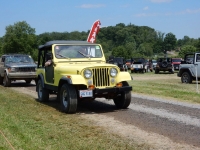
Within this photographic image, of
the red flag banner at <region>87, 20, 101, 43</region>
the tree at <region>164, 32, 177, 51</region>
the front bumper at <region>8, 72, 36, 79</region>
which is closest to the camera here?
the front bumper at <region>8, 72, 36, 79</region>

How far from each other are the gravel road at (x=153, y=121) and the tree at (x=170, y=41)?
115 metres

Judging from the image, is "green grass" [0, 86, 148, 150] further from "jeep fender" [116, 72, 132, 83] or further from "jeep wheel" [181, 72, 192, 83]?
"jeep wheel" [181, 72, 192, 83]

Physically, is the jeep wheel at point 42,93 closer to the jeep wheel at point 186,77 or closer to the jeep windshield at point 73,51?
the jeep windshield at point 73,51

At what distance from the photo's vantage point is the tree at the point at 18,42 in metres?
99.5

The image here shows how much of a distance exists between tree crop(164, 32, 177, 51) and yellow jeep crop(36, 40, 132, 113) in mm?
116021

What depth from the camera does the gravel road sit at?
6.31 meters

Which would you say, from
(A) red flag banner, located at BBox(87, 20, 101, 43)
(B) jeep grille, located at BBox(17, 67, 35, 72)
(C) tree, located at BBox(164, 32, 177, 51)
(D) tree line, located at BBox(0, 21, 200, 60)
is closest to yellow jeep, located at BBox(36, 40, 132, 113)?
(B) jeep grille, located at BBox(17, 67, 35, 72)

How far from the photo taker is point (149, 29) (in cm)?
16062

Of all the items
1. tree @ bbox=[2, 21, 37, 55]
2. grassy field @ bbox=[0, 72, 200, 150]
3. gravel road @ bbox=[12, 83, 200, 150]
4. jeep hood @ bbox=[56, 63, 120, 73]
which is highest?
tree @ bbox=[2, 21, 37, 55]

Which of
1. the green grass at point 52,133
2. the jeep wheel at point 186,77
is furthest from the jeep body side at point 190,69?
the green grass at point 52,133

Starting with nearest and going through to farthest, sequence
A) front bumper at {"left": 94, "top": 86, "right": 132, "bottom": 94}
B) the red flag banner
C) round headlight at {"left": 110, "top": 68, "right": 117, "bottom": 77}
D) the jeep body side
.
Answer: front bumper at {"left": 94, "top": 86, "right": 132, "bottom": 94}
round headlight at {"left": 110, "top": 68, "right": 117, "bottom": 77}
the jeep body side
the red flag banner

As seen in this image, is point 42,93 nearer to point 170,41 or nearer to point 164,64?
point 164,64

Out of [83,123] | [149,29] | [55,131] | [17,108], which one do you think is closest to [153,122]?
[83,123]

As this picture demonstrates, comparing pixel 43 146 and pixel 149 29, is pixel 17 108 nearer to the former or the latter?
pixel 43 146
